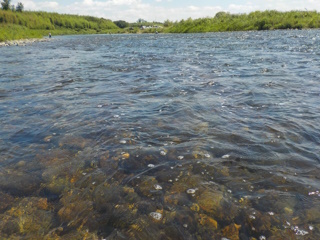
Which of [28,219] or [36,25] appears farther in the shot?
[36,25]

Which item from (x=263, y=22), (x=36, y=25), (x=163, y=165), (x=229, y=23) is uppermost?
(x=263, y=22)

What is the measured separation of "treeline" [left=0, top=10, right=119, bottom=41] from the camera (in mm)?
58581

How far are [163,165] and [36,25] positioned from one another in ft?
393

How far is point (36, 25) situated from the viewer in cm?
10338

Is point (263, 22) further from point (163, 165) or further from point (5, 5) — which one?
point (5, 5)

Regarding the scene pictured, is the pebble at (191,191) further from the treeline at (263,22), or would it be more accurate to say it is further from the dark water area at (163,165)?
the treeline at (263,22)

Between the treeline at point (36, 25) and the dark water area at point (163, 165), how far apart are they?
50.2 metres

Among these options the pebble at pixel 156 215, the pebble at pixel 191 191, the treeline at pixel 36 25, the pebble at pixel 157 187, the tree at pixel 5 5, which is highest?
the tree at pixel 5 5

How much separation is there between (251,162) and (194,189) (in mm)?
1371

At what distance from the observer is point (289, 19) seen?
57.1 meters

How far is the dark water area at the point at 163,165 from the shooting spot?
10.8 feet

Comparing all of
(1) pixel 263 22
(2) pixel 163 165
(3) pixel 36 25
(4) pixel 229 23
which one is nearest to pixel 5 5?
(3) pixel 36 25

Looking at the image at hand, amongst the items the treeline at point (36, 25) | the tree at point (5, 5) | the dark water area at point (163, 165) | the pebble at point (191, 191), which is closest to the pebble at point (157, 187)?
the dark water area at point (163, 165)

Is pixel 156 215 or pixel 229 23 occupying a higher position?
pixel 156 215
